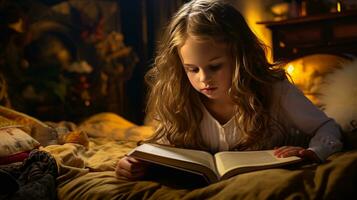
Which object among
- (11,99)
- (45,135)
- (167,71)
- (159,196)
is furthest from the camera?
(11,99)

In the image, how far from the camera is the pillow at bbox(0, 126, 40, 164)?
1.25 m

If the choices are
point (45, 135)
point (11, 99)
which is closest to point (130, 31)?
point (11, 99)

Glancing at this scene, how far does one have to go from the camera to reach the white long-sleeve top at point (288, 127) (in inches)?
41.9

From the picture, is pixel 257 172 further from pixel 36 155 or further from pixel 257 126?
pixel 36 155

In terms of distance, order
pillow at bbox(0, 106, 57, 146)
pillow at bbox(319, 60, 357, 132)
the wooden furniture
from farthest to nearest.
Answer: the wooden furniture → pillow at bbox(0, 106, 57, 146) → pillow at bbox(319, 60, 357, 132)

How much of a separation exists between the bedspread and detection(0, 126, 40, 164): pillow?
0.21 meters

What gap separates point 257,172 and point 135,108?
7.24ft

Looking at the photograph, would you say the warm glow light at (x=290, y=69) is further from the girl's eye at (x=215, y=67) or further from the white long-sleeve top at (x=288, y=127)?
the girl's eye at (x=215, y=67)

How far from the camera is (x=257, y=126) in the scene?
113 centimetres

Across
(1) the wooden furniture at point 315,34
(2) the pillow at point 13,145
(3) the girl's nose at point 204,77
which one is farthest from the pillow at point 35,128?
(1) the wooden furniture at point 315,34

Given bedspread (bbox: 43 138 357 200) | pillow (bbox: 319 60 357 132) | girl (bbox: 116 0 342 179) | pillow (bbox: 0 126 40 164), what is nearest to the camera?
bedspread (bbox: 43 138 357 200)

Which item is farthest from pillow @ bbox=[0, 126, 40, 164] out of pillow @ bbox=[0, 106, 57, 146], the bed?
pillow @ bbox=[0, 106, 57, 146]

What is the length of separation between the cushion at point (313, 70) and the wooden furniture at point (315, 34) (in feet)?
1.71

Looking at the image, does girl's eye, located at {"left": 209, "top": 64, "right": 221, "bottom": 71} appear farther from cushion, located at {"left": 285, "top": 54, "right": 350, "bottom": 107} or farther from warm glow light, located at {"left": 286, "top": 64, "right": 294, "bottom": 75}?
warm glow light, located at {"left": 286, "top": 64, "right": 294, "bottom": 75}
